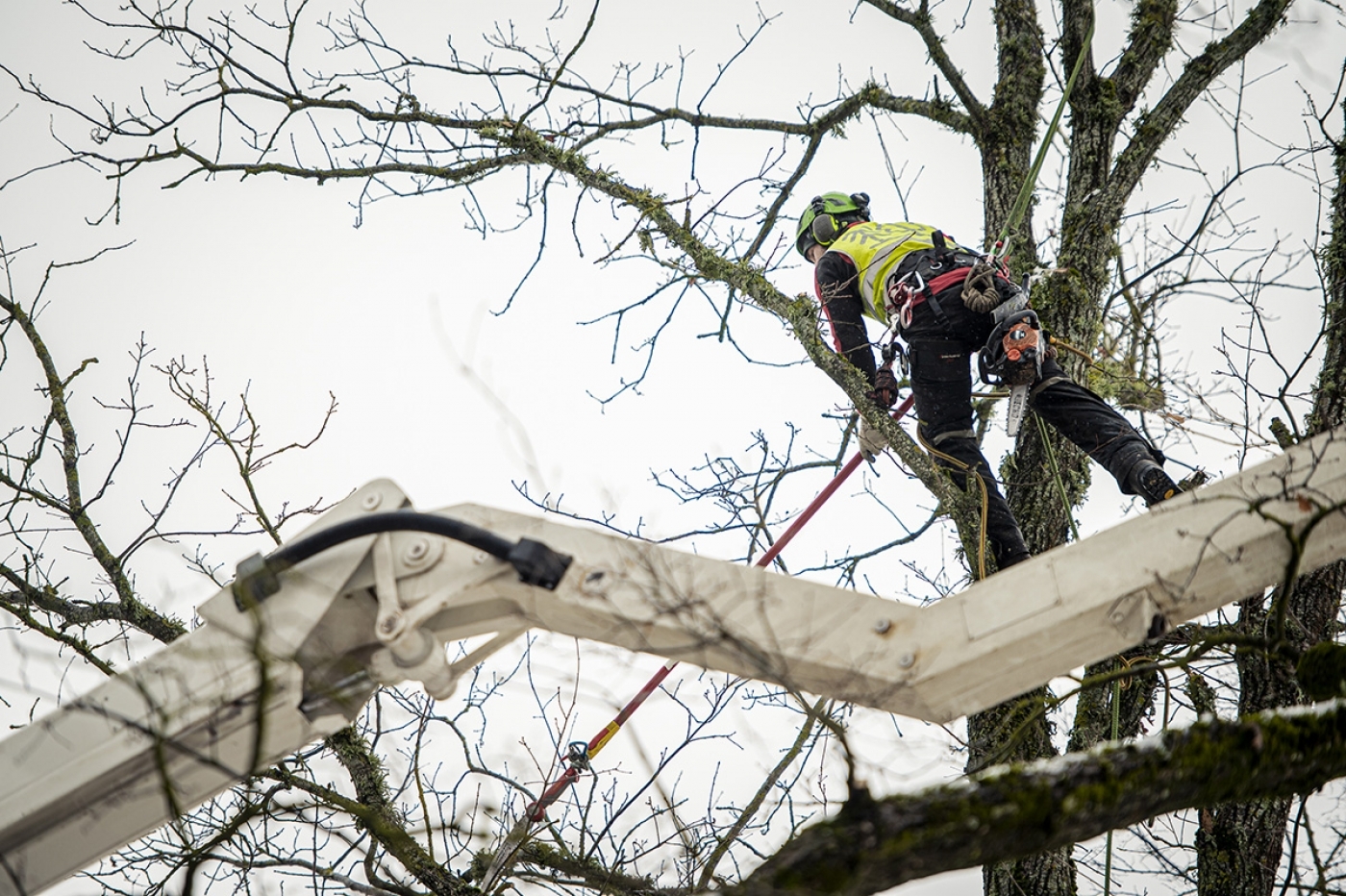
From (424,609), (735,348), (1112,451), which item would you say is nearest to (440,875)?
(424,609)

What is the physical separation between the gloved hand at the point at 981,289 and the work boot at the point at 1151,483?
947 millimetres

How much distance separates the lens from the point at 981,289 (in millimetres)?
5129

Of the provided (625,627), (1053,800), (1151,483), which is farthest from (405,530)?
(1151,483)

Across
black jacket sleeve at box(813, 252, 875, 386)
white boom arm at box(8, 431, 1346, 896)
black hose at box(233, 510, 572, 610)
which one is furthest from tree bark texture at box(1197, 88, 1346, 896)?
black hose at box(233, 510, 572, 610)

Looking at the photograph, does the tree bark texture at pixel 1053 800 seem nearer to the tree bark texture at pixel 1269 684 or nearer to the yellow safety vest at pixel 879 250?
the tree bark texture at pixel 1269 684

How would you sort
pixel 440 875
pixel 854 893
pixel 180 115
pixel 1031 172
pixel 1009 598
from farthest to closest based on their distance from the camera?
pixel 180 115 → pixel 1031 172 → pixel 440 875 → pixel 1009 598 → pixel 854 893

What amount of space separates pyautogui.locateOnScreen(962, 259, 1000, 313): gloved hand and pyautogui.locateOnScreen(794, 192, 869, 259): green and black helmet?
1168 millimetres

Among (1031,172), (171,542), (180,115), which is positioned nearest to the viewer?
(171,542)

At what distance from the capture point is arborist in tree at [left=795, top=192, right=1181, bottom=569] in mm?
4816

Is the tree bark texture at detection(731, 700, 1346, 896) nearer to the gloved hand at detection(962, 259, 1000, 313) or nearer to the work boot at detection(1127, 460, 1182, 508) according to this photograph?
the work boot at detection(1127, 460, 1182, 508)

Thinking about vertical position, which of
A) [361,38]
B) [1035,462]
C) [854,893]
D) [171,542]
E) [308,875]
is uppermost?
[361,38]

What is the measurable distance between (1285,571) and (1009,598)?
60cm

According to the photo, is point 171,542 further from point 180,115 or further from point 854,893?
point 854,893

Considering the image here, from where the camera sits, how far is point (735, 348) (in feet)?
18.7
